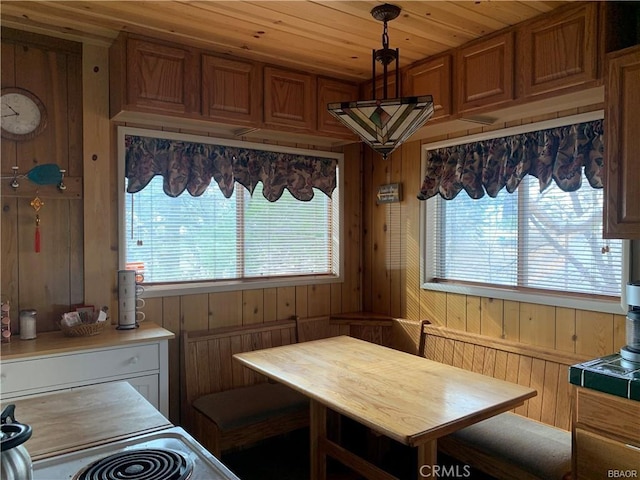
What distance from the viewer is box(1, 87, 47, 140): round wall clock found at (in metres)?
2.65

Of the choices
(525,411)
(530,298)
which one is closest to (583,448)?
(525,411)

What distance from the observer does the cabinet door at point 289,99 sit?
126 inches

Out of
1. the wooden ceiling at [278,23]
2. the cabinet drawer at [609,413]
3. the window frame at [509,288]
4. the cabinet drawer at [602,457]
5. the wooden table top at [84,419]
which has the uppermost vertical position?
the wooden ceiling at [278,23]

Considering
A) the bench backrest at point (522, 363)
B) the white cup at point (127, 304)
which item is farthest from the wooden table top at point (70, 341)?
the bench backrest at point (522, 363)

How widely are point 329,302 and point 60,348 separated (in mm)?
2020

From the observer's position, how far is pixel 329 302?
3895 mm

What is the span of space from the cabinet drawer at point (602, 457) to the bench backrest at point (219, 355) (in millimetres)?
2005

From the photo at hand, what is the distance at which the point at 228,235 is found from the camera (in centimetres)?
345

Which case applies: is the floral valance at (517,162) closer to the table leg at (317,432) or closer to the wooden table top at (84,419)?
the table leg at (317,432)

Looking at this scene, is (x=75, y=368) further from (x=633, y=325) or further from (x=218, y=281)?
(x=633, y=325)

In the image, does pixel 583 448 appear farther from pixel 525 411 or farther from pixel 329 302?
pixel 329 302

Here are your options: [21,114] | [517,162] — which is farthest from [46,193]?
[517,162]

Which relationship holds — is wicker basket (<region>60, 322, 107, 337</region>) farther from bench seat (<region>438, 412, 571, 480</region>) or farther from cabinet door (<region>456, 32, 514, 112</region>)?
cabinet door (<region>456, 32, 514, 112</region>)

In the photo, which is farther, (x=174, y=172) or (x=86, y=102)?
(x=174, y=172)
